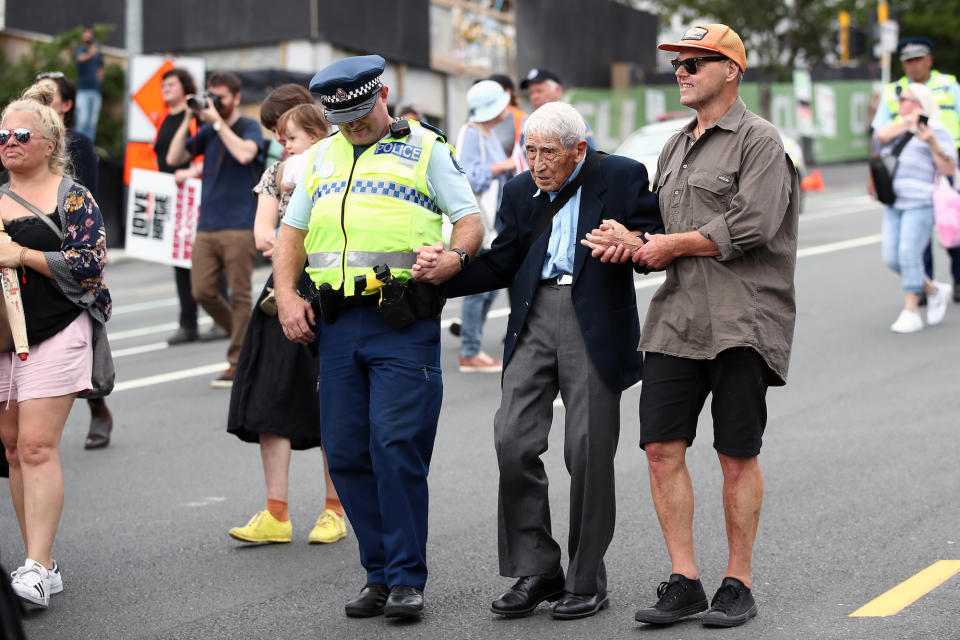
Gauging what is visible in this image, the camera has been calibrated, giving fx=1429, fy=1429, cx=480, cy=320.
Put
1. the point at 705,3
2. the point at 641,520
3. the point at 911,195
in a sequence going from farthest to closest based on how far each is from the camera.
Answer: the point at 705,3
the point at 911,195
the point at 641,520

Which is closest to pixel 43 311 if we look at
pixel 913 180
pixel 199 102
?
pixel 199 102

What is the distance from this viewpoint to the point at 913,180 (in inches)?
436

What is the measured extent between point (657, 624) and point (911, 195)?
6961 millimetres

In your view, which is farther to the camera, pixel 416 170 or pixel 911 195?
pixel 911 195

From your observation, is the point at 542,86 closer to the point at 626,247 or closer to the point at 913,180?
the point at 913,180

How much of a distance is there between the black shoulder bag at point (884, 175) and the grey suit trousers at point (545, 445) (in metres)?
6.46

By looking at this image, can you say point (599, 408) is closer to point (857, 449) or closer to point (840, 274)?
point (857, 449)

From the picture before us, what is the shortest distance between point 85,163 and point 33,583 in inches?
151

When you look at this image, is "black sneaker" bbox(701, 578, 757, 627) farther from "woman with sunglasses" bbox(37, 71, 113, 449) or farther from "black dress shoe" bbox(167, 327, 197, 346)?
"black dress shoe" bbox(167, 327, 197, 346)

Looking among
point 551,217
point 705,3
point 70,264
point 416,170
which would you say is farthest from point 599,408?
point 705,3

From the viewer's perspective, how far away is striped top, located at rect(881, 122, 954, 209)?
36.3 feet

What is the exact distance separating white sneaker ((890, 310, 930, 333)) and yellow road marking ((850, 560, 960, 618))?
5.86m

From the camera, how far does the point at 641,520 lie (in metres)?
6.59

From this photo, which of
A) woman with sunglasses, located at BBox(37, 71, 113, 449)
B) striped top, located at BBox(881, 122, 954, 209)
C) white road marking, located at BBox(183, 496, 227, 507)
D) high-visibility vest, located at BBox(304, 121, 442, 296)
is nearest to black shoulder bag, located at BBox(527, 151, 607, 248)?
high-visibility vest, located at BBox(304, 121, 442, 296)
